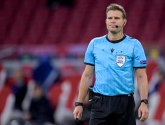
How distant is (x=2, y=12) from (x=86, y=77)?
1268 cm

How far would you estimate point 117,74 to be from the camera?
6.05m

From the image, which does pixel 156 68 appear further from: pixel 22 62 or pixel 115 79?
pixel 115 79

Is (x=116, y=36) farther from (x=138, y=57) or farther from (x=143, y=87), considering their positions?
(x=143, y=87)

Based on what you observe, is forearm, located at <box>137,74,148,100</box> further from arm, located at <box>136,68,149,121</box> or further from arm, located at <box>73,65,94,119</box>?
arm, located at <box>73,65,94,119</box>

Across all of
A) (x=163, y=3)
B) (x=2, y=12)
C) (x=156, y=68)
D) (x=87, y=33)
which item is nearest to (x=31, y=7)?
(x=2, y=12)

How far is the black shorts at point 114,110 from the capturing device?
6.06 m

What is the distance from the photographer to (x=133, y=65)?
6.10 meters

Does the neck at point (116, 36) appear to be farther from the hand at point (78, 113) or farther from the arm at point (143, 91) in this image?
the hand at point (78, 113)

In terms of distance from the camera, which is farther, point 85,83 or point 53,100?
point 53,100

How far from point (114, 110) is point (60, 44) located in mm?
10885

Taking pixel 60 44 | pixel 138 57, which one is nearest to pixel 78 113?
pixel 138 57

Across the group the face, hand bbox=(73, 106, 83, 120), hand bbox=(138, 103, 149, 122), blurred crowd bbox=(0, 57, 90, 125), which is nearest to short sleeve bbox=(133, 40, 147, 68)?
the face

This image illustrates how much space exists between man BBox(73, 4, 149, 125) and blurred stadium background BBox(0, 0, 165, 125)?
3723mm

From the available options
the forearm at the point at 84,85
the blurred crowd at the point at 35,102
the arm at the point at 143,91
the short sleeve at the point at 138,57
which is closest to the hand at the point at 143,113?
the arm at the point at 143,91
